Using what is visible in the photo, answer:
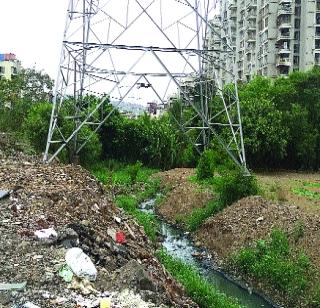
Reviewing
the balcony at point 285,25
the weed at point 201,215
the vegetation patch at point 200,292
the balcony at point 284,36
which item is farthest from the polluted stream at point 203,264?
the balcony at point 285,25

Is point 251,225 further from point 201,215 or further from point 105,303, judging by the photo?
point 105,303

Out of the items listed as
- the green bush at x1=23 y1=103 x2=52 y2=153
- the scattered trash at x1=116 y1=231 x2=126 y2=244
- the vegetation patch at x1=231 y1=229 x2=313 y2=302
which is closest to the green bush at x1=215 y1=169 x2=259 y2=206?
the vegetation patch at x1=231 y1=229 x2=313 y2=302

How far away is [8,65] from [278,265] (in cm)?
5780

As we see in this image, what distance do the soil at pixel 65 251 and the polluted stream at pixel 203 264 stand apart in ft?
6.75

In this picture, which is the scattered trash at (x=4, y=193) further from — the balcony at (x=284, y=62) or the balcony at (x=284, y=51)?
the balcony at (x=284, y=51)

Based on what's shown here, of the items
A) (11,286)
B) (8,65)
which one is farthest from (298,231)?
(8,65)

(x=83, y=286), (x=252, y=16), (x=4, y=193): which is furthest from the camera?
(x=252, y=16)

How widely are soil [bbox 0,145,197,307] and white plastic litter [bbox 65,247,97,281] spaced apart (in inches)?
4.0

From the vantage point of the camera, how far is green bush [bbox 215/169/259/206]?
16.4 metres

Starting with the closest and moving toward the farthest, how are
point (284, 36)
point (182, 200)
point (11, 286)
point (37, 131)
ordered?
point (11, 286) < point (182, 200) < point (37, 131) < point (284, 36)

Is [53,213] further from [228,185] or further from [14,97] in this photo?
[14,97]

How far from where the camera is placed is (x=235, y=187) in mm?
16359

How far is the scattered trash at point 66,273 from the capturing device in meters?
6.29

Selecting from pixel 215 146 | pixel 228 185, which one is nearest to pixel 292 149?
pixel 215 146
